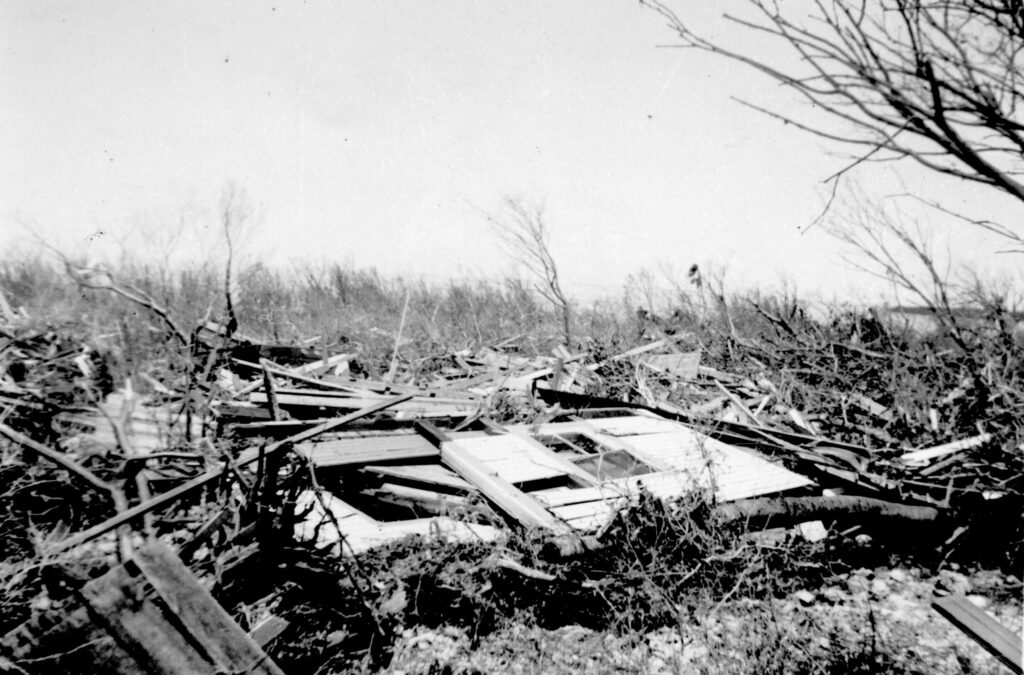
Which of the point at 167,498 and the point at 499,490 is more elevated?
the point at 167,498

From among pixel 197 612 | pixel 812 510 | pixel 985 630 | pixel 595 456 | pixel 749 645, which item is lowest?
pixel 749 645

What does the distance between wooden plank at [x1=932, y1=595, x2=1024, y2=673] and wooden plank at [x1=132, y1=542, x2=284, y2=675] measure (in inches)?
173

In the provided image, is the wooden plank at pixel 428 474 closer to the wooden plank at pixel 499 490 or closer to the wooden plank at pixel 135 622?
the wooden plank at pixel 499 490

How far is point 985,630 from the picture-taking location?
3354mm

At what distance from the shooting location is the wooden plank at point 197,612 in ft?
7.73

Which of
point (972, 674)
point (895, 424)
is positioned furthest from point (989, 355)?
point (972, 674)

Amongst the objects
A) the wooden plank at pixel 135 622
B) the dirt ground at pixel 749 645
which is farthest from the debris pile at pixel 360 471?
the dirt ground at pixel 749 645

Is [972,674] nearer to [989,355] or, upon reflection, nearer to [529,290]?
[989,355]

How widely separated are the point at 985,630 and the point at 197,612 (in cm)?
481

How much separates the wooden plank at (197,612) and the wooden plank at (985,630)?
173 inches

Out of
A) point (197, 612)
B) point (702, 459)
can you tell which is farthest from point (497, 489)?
point (197, 612)

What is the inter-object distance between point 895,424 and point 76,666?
844cm

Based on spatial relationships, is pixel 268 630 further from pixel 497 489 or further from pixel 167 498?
pixel 497 489

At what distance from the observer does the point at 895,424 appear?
6.76 metres
